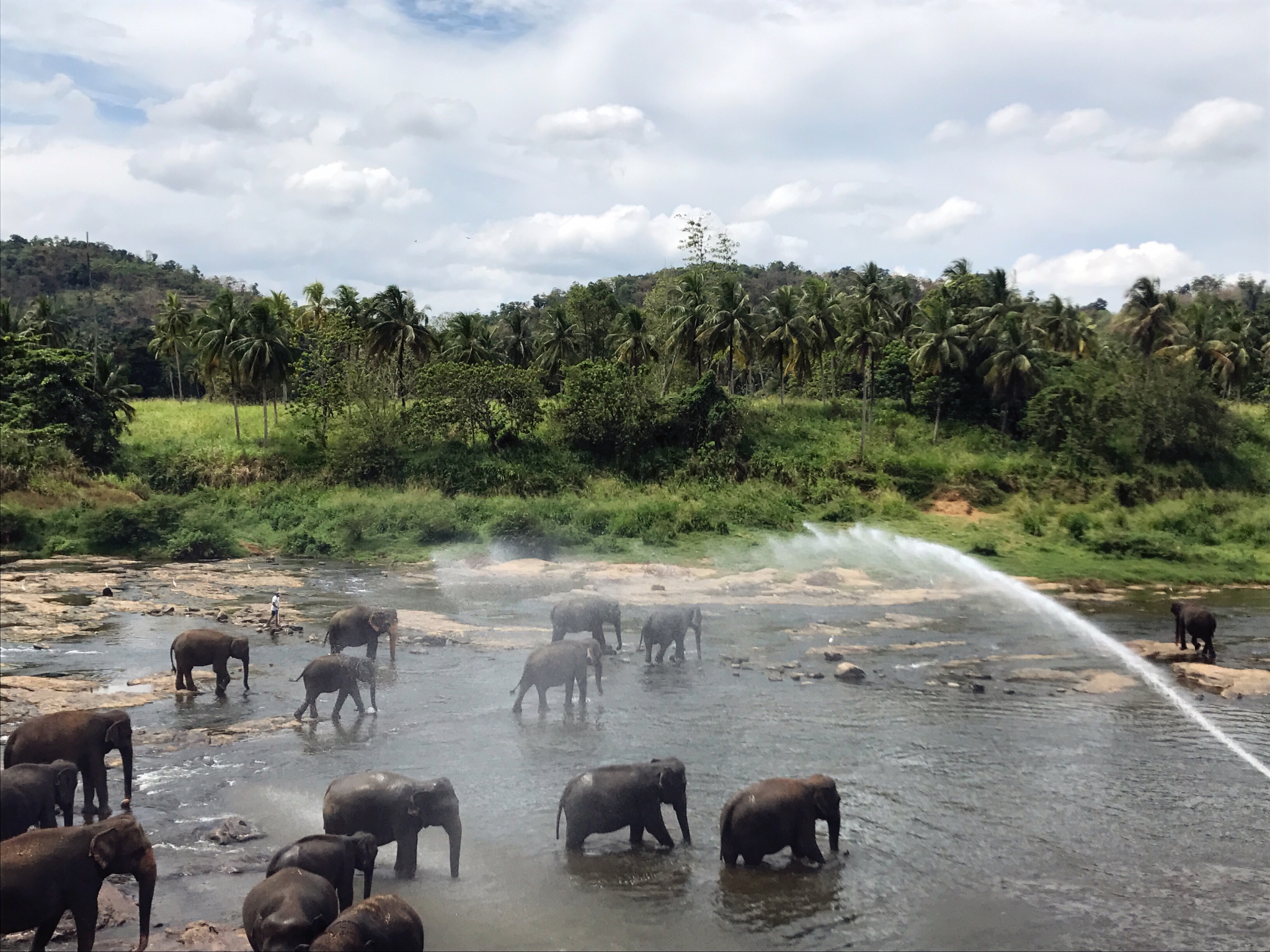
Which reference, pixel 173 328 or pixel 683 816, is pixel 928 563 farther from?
pixel 173 328

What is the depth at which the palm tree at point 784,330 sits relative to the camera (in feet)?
224

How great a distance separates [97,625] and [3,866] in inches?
759

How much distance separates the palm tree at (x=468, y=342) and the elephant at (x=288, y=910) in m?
65.0

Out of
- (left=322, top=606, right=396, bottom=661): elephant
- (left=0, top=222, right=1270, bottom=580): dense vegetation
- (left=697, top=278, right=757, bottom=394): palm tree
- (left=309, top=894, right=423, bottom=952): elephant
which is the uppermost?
(left=697, top=278, right=757, bottom=394): palm tree

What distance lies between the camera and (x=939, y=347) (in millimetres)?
71500

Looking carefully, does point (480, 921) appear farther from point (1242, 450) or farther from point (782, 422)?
point (1242, 450)

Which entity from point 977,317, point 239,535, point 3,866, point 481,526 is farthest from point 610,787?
point 977,317

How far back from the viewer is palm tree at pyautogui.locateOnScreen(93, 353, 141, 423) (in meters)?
58.9

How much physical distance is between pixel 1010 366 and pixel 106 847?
6935 cm

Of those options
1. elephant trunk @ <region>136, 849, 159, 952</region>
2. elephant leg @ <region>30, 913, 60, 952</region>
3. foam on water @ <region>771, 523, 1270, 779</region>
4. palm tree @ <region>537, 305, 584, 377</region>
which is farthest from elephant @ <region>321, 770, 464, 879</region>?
palm tree @ <region>537, 305, 584, 377</region>

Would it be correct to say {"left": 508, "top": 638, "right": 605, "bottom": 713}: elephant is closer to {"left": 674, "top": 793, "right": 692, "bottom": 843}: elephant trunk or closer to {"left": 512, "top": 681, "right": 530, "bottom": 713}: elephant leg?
{"left": 512, "top": 681, "right": 530, "bottom": 713}: elephant leg

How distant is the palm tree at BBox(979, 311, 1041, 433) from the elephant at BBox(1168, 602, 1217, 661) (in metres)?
44.4

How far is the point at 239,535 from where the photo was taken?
46625 millimetres

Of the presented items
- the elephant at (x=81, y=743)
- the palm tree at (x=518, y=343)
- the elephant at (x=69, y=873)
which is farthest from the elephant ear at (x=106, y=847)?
the palm tree at (x=518, y=343)
